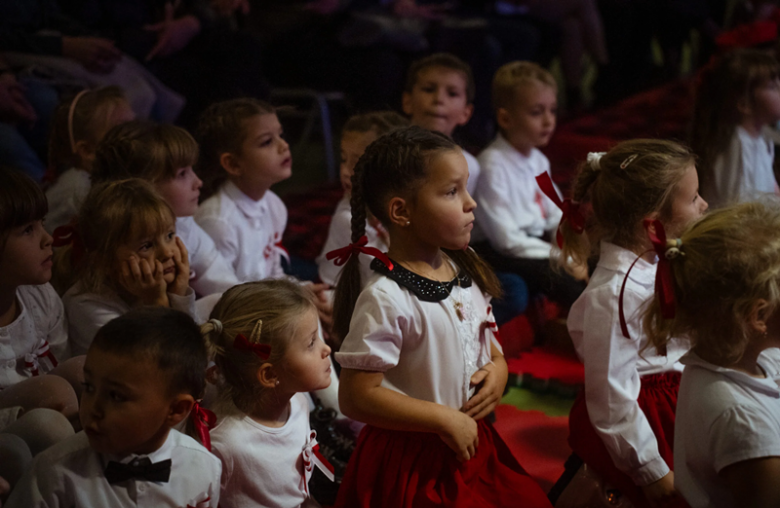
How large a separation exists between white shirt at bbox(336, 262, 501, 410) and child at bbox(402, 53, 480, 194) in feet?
5.75

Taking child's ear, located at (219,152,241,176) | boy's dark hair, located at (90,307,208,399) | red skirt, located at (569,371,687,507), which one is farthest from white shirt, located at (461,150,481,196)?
boy's dark hair, located at (90,307,208,399)

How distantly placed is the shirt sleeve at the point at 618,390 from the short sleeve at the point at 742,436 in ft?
1.40

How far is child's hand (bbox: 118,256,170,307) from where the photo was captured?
2088mm

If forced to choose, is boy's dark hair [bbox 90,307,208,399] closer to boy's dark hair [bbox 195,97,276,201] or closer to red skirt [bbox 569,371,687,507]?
red skirt [bbox 569,371,687,507]

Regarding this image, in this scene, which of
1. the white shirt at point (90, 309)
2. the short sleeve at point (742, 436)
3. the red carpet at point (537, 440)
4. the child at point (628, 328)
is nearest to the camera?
the short sleeve at point (742, 436)

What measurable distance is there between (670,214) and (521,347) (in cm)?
128

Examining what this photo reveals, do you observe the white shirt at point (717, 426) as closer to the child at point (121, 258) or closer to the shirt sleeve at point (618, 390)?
the shirt sleeve at point (618, 390)

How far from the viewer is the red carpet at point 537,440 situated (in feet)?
7.75

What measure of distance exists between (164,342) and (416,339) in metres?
0.56

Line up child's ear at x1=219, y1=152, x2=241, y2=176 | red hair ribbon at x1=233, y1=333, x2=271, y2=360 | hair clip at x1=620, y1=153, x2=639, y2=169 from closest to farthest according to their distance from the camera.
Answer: red hair ribbon at x1=233, y1=333, x2=271, y2=360, hair clip at x1=620, y1=153, x2=639, y2=169, child's ear at x1=219, y1=152, x2=241, y2=176

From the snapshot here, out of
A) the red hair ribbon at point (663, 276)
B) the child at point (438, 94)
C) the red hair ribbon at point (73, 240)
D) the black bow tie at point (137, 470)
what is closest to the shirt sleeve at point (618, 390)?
the red hair ribbon at point (663, 276)

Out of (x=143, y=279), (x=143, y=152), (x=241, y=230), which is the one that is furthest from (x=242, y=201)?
(x=143, y=279)

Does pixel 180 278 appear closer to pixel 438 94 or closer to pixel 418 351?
pixel 418 351

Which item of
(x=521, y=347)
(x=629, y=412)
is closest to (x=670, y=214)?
(x=629, y=412)
